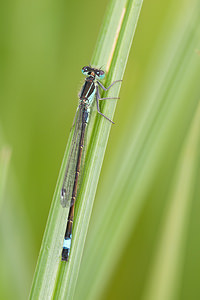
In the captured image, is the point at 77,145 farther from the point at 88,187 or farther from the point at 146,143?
the point at 88,187

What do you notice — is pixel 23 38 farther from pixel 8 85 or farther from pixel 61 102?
pixel 61 102

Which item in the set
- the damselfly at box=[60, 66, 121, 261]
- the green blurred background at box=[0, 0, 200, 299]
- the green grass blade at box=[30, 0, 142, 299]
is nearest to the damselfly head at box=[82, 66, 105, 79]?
the damselfly at box=[60, 66, 121, 261]

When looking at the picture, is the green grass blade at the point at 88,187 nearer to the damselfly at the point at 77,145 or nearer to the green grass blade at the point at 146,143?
the damselfly at the point at 77,145


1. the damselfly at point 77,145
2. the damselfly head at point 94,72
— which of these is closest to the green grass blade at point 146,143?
the damselfly at point 77,145

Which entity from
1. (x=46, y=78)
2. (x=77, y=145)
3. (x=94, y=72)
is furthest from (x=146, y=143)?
(x=46, y=78)

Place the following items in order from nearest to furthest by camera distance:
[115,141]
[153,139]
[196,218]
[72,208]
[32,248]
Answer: [72,208]
[153,139]
[196,218]
[32,248]
[115,141]

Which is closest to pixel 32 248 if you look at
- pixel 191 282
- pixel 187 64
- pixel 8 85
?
pixel 191 282
